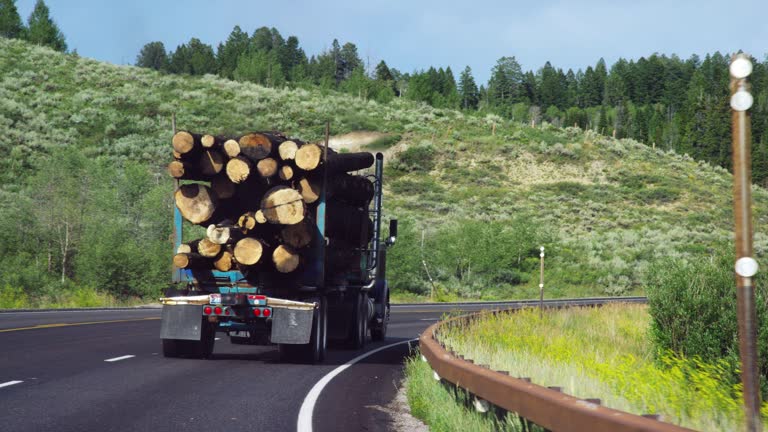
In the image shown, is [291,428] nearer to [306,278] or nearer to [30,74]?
[306,278]

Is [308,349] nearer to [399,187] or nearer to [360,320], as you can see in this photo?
[360,320]

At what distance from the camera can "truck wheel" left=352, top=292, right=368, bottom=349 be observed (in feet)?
58.7

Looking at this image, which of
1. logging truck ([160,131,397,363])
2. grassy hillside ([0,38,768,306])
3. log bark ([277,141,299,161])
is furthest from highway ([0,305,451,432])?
grassy hillside ([0,38,768,306])

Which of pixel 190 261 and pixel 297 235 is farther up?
pixel 297 235

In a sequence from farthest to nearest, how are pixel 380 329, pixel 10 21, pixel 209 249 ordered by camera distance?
pixel 10 21, pixel 380 329, pixel 209 249

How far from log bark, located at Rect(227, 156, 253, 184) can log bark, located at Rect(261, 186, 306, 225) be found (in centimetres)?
51

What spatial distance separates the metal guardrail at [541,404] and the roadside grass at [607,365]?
0.69 metres

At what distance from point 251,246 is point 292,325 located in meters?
1.31

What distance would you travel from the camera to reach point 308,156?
48.2 ft

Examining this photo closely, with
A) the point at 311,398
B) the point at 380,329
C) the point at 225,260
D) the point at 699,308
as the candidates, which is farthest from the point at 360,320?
the point at 311,398

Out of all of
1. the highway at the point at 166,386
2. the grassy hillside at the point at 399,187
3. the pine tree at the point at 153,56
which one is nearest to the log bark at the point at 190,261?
the highway at the point at 166,386

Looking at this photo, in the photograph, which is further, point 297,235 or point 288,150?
point 288,150

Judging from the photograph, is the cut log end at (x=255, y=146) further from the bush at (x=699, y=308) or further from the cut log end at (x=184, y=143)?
the bush at (x=699, y=308)

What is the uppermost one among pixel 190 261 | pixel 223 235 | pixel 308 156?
pixel 308 156
